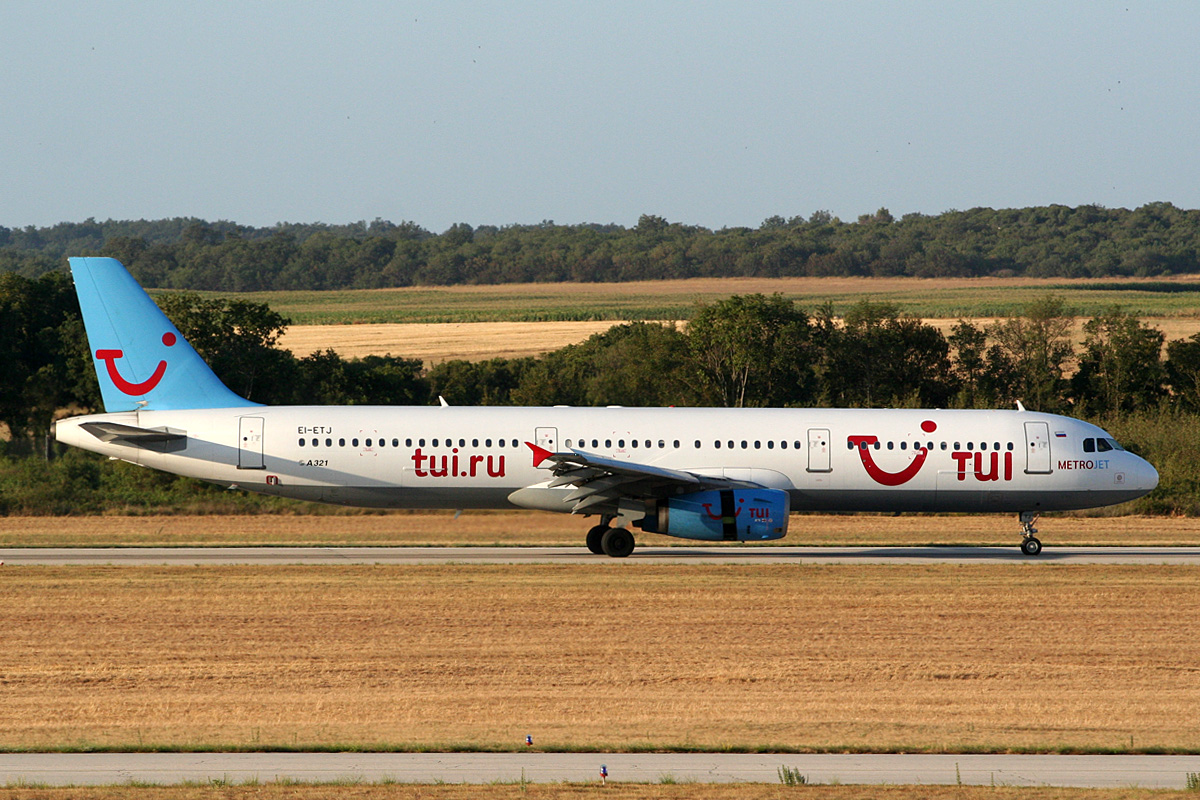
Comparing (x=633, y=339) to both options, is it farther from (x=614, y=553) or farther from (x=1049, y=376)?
(x=614, y=553)

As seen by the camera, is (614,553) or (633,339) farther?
(633,339)

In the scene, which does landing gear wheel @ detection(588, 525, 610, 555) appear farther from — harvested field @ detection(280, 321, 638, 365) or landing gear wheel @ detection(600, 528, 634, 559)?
harvested field @ detection(280, 321, 638, 365)

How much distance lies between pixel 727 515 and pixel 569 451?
4.18 meters

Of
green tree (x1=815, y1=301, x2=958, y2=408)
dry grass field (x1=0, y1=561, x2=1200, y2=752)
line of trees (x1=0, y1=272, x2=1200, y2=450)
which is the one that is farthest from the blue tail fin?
green tree (x1=815, y1=301, x2=958, y2=408)

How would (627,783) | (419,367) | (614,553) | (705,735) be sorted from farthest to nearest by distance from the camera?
(419,367), (614,553), (705,735), (627,783)

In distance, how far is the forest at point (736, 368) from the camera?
56.8 m

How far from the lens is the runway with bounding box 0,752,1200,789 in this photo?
1221cm

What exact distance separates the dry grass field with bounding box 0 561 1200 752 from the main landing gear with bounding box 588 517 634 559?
245 cm

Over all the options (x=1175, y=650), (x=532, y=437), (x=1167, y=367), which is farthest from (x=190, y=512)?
(x=1167, y=367)

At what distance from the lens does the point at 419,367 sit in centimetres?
6994

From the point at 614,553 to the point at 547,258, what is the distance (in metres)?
151

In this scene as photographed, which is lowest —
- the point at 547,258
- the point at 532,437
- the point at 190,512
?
the point at 190,512

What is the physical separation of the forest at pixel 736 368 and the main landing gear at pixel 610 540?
25.2m

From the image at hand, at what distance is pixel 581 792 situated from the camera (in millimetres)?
11711
